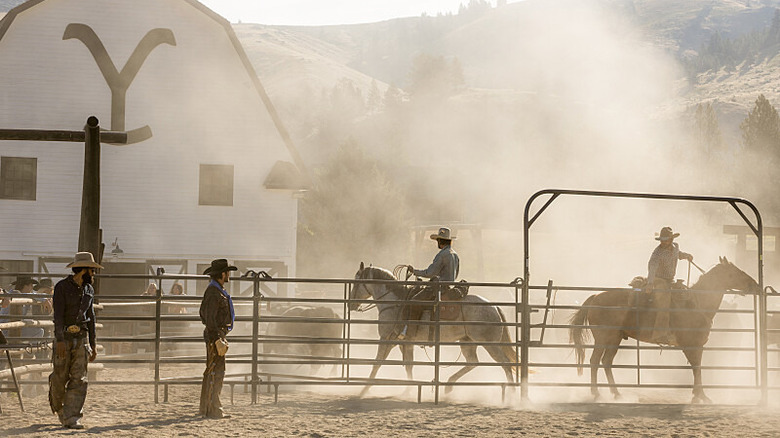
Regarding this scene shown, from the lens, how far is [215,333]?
10289 millimetres

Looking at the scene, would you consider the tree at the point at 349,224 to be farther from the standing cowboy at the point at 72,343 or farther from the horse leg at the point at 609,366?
the standing cowboy at the point at 72,343

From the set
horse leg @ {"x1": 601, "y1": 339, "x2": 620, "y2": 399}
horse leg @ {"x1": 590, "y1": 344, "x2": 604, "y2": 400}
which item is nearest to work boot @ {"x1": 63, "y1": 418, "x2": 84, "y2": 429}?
horse leg @ {"x1": 590, "y1": 344, "x2": 604, "y2": 400}

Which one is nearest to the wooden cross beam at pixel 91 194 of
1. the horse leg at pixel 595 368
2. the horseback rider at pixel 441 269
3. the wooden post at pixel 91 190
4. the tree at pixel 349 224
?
the wooden post at pixel 91 190

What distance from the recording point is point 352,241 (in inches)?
2247

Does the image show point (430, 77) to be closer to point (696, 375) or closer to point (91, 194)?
point (696, 375)

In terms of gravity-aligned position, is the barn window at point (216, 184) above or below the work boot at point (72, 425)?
above

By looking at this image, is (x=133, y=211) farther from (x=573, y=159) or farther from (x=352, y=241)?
(x=573, y=159)

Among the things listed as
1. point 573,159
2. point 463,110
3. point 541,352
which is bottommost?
point 541,352

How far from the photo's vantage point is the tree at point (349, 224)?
185 feet

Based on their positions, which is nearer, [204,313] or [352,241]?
[204,313]

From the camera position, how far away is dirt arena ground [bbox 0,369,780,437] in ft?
30.5

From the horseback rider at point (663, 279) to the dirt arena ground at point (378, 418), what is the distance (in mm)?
1024

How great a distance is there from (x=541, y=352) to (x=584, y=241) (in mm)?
54017

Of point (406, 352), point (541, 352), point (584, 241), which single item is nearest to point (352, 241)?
point (584, 241)
